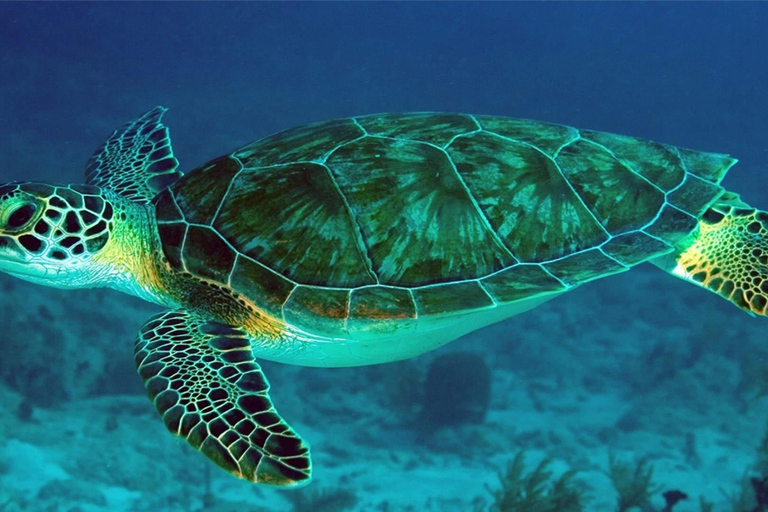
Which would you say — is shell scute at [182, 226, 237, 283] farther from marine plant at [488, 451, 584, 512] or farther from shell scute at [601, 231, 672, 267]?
marine plant at [488, 451, 584, 512]

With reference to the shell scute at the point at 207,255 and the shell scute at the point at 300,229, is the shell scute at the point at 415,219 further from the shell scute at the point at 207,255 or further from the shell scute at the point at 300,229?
the shell scute at the point at 207,255

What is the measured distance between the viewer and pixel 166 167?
495 cm

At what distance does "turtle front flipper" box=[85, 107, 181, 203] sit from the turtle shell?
86cm

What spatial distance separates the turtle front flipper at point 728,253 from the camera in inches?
143

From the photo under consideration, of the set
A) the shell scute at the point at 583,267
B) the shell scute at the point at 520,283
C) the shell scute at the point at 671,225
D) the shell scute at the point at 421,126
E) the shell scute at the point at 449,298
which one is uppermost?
the shell scute at the point at 671,225

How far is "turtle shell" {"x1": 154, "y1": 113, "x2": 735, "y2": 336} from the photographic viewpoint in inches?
130

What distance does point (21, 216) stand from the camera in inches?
126

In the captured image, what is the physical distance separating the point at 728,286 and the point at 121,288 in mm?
4338

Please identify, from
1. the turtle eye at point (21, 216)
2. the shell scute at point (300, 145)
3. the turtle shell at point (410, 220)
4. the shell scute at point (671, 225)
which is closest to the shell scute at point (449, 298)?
the turtle shell at point (410, 220)

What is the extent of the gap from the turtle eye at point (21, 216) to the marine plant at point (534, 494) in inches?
222

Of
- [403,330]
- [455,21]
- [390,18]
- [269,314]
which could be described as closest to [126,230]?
[269,314]

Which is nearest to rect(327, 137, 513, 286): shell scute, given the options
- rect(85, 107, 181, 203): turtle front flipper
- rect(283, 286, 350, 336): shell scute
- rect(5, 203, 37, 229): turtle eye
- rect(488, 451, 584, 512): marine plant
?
rect(283, 286, 350, 336): shell scute

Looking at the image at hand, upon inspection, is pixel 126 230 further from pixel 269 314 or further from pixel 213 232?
pixel 269 314

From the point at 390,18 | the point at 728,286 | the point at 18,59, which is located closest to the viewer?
the point at 728,286
